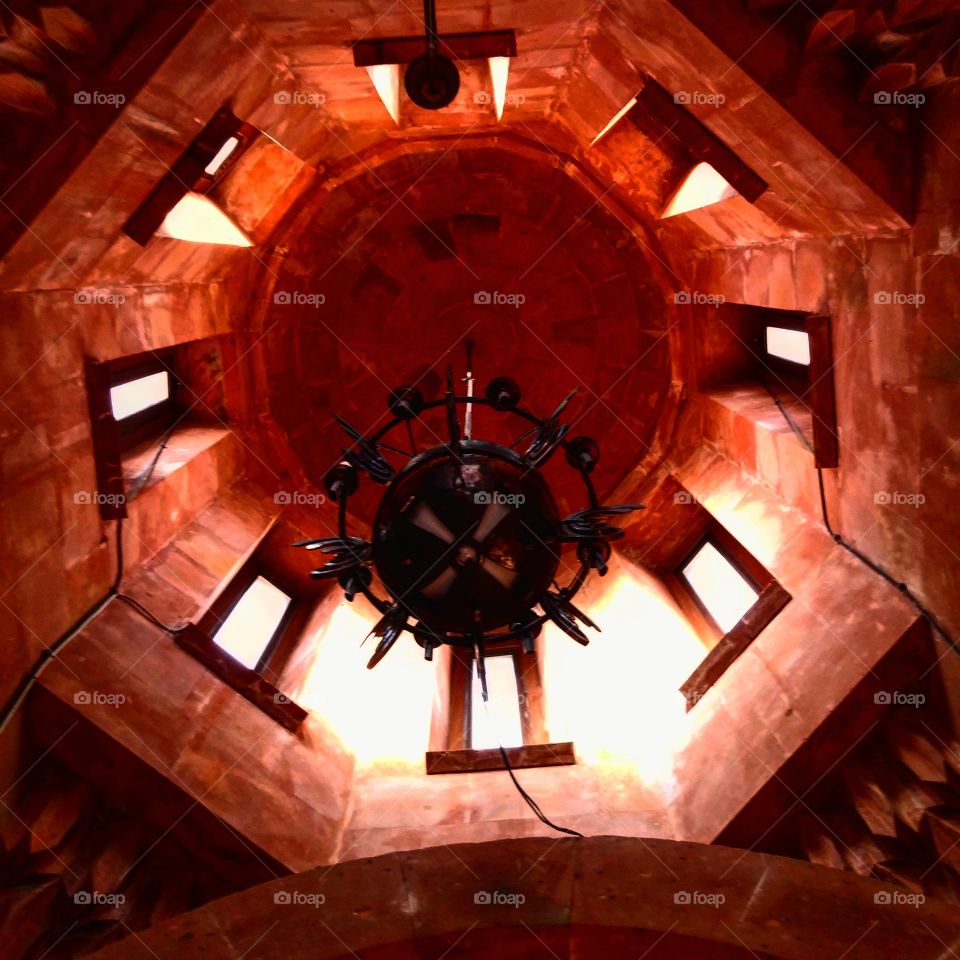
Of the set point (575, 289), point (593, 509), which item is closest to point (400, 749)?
point (593, 509)

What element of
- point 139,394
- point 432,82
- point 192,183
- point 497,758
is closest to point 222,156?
point 192,183

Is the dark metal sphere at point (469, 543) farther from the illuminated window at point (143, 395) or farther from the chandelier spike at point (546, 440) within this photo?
the illuminated window at point (143, 395)

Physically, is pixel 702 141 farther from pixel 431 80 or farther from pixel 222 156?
pixel 222 156

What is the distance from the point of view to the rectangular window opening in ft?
28.6

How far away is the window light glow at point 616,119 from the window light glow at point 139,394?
15.6 ft

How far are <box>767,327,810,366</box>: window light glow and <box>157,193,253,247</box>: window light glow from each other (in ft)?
17.1

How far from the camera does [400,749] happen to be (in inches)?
344

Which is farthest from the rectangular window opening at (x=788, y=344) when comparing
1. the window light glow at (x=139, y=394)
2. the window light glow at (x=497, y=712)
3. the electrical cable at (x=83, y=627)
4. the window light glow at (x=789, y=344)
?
the window light glow at (x=139, y=394)

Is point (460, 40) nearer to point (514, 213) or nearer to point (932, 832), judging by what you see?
point (514, 213)

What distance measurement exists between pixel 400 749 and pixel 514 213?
20.3ft

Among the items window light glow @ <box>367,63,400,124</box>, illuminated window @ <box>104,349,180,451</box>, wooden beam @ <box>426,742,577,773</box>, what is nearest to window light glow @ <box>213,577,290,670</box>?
illuminated window @ <box>104,349,180,451</box>

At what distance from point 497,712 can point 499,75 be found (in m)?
5.81

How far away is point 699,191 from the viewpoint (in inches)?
334

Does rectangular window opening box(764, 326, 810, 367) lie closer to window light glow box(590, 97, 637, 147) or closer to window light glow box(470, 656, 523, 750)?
window light glow box(590, 97, 637, 147)
